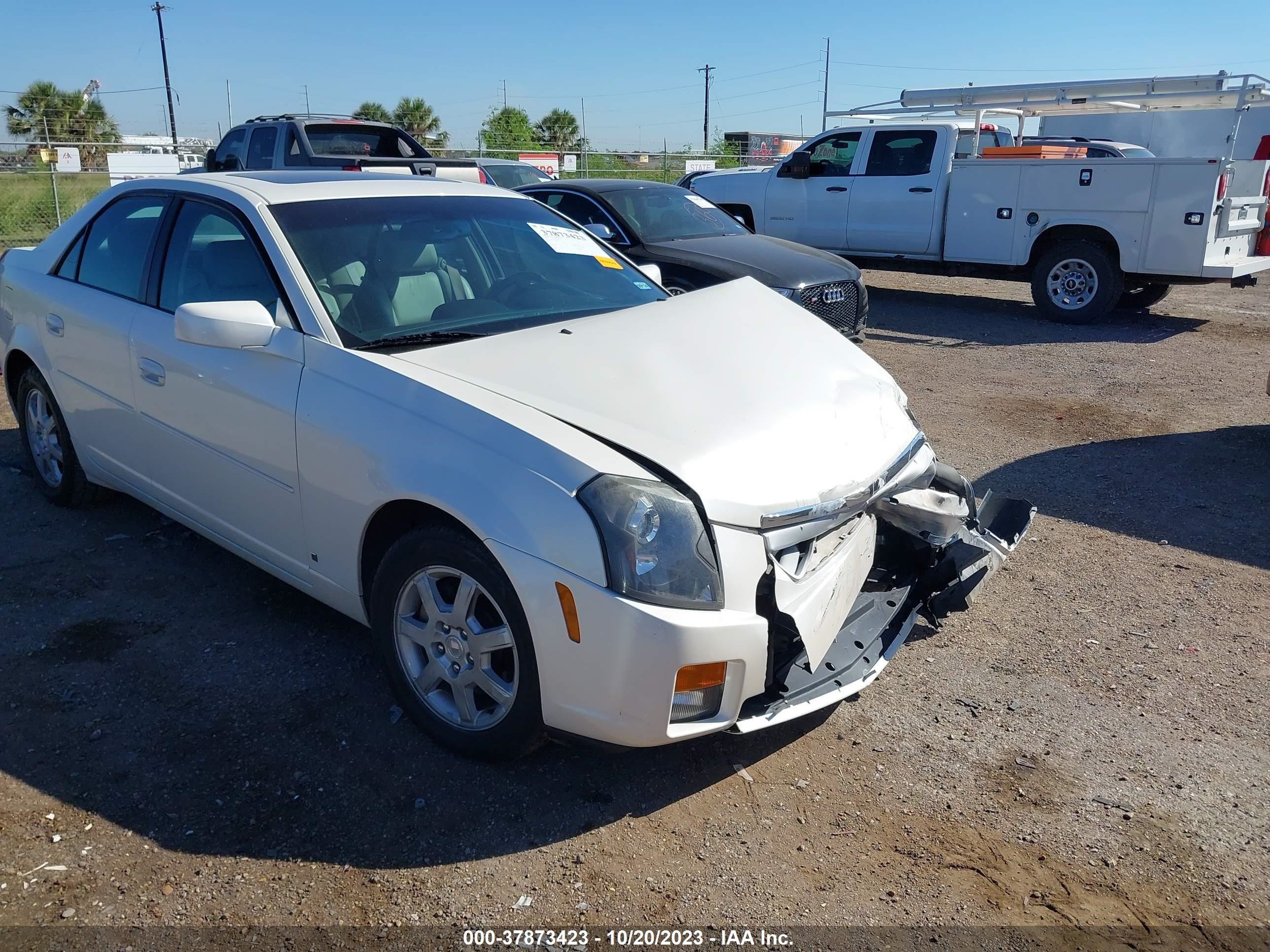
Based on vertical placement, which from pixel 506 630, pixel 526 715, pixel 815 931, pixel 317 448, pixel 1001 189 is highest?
pixel 1001 189

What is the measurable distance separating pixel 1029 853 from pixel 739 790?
32.3 inches

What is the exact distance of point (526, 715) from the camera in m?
2.82

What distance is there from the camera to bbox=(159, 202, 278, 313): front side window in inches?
143

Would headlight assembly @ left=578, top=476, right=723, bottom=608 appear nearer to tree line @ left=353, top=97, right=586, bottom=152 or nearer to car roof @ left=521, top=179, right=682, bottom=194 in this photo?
car roof @ left=521, top=179, right=682, bottom=194

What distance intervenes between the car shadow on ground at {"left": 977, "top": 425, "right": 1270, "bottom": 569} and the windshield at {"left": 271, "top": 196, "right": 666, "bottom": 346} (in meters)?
2.69

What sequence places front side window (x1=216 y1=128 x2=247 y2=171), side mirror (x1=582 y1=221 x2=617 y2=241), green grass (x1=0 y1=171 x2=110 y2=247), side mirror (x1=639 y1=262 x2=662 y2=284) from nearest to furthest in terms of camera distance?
side mirror (x1=639 y1=262 x2=662 y2=284) < side mirror (x1=582 y1=221 x2=617 y2=241) < front side window (x1=216 y1=128 x2=247 y2=171) < green grass (x1=0 y1=171 x2=110 y2=247)

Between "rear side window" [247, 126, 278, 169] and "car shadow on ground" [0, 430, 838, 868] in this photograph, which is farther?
"rear side window" [247, 126, 278, 169]

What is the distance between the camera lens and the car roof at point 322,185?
150 inches

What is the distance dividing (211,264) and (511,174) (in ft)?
41.8

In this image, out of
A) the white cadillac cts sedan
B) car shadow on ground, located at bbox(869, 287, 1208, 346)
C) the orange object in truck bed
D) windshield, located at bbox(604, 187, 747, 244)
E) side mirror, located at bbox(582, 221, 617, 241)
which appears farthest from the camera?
the orange object in truck bed

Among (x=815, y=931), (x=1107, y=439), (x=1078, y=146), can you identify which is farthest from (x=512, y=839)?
(x=1078, y=146)

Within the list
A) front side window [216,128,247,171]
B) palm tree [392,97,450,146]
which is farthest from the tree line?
front side window [216,128,247,171]

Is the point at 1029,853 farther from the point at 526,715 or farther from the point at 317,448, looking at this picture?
the point at 317,448

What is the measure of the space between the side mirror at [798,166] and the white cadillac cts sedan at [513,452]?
8.50 meters
